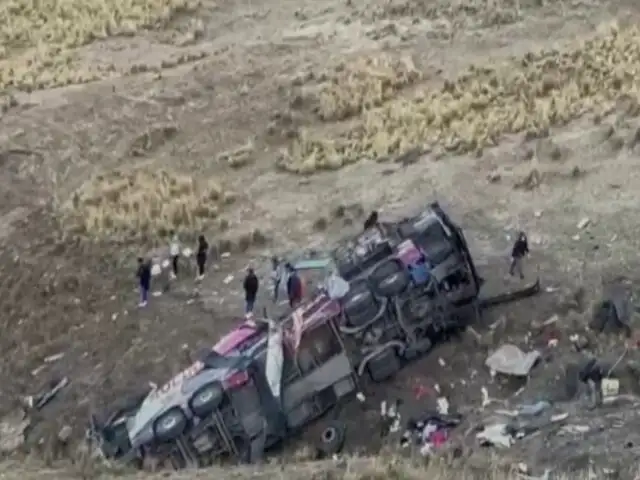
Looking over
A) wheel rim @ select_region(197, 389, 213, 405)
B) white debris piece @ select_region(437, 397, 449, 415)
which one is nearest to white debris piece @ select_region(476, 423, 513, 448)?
white debris piece @ select_region(437, 397, 449, 415)

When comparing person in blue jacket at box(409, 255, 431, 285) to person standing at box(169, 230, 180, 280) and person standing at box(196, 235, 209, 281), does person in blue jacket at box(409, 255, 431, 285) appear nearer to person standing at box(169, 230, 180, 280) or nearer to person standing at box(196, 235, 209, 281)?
person standing at box(196, 235, 209, 281)

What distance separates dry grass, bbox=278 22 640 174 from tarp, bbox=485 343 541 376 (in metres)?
7.33

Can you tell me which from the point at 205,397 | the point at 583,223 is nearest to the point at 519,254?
the point at 583,223

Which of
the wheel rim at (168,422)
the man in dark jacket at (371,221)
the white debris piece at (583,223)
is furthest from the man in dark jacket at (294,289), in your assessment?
the white debris piece at (583,223)

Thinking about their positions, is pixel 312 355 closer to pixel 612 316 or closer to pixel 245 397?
pixel 245 397

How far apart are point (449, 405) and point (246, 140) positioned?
38.0ft

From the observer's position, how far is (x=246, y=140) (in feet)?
85.8

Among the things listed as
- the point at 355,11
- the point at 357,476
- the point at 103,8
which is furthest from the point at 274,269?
the point at 103,8

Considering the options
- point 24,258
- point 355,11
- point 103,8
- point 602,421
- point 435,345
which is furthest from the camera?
point 103,8

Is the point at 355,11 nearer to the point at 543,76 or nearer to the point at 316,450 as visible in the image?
the point at 543,76

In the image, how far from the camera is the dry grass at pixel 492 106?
24.0 m

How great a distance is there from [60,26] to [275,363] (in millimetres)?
21334

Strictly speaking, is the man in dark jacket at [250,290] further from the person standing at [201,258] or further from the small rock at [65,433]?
the small rock at [65,433]

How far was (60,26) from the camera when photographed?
113 ft
